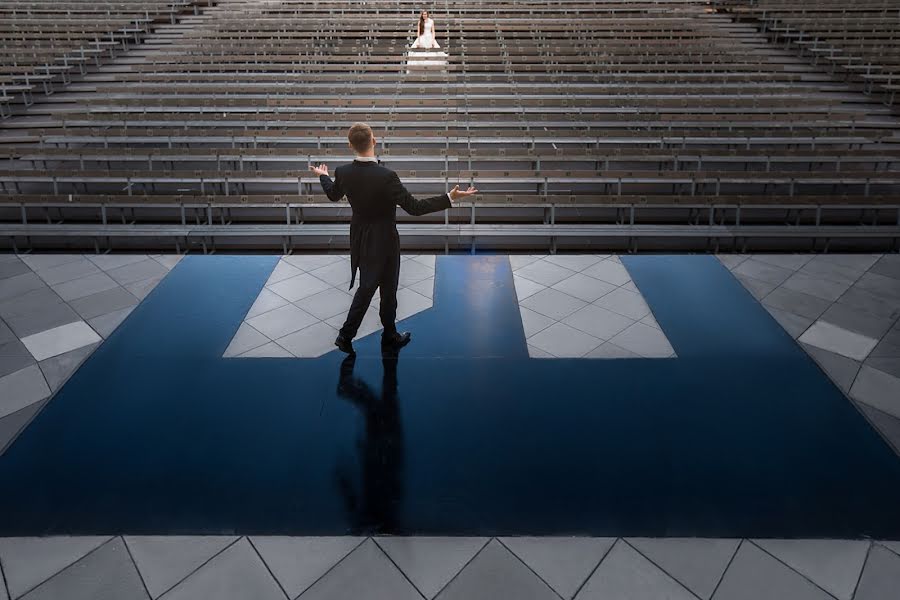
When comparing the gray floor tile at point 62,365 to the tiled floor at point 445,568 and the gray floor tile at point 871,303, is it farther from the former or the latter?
the gray floor tile at point 871,303

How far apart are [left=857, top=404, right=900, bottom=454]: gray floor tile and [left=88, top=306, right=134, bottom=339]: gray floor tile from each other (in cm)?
423

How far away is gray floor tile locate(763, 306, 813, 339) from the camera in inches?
156

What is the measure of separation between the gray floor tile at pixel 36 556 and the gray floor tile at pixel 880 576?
8.89ft

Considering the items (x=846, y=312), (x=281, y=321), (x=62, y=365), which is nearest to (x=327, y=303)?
(x=281, y=321)

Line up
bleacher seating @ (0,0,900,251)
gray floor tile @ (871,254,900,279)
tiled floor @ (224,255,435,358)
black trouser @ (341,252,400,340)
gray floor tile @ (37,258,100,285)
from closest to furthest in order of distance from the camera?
1. black trouser @ (341,252,400,340)
2. tiled floor @ (224,255,435,358)
3. gray floor tile @ (37,258,100,285)
4. gray floor tile @ (871,254,900,279)
5. bleacher seating @ (0,0,900,251)

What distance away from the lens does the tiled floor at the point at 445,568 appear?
85.7 inches

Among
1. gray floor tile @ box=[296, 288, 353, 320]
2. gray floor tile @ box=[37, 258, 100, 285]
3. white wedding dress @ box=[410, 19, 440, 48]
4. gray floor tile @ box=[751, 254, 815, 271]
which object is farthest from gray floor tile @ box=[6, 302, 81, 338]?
white wedding dress @ box=[410, 19, 440, 48]

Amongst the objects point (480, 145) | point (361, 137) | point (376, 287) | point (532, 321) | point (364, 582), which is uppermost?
point (361, 137)

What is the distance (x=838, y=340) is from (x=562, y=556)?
101 inches

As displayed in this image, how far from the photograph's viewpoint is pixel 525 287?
181 inches

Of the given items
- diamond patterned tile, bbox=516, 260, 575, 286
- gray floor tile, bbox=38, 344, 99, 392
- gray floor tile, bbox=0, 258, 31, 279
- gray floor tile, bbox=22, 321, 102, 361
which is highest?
gray floor tile, bbox=0, 258, 31, 279

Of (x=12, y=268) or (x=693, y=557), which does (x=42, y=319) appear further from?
(x=693, y=557)

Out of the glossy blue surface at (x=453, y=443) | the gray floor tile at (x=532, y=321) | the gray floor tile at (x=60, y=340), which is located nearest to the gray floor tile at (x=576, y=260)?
the gray floor tile at (x=532, y=321)

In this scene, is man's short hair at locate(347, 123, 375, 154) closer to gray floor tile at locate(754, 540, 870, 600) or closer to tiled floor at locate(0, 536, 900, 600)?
tiled floor at locate(0, 536, 900, 600)
